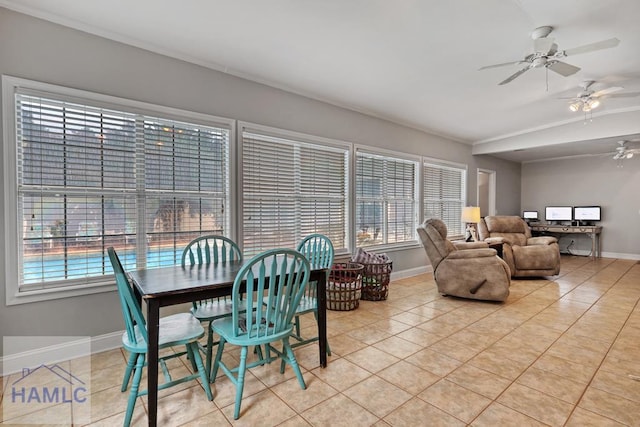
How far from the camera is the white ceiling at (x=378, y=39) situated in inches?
93.0

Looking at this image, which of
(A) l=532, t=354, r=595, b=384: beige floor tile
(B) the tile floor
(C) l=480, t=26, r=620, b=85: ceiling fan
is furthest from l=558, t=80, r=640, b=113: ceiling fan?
(A) l=532, t=354, r=595, b=384: beige floor tile

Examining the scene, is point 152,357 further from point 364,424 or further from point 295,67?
point 295,67

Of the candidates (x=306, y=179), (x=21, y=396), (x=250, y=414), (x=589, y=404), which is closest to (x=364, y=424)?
(x=250, y=414)

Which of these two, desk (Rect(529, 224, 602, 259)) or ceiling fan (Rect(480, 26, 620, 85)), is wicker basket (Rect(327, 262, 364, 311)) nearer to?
ceiling fan (Rect(480, 26, 620, 85))

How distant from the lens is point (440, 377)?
7.25 ft

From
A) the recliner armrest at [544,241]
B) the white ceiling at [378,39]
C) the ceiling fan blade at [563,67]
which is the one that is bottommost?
the recliner armrest at [544,241]

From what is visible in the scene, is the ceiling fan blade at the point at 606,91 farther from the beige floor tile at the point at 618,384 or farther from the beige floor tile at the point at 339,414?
the beige floor tile at the point at 339,414

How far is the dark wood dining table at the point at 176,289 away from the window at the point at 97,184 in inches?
27.9

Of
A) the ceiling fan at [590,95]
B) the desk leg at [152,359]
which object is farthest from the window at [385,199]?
the desk leg at [152,359]

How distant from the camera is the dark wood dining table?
167 cm

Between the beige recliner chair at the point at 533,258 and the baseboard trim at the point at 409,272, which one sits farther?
the baseboard trim at the point at 409,272

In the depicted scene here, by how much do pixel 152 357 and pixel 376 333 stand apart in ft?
6.40

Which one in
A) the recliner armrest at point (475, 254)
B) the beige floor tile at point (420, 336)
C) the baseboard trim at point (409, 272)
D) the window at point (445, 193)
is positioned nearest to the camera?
the beige floor tile at point (420, 336)

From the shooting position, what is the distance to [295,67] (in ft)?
10.9
